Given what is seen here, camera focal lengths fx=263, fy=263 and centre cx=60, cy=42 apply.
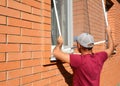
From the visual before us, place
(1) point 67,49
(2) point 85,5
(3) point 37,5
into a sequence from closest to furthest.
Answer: (3) point 37,5, (1) point 67,49, (2) point 85,5

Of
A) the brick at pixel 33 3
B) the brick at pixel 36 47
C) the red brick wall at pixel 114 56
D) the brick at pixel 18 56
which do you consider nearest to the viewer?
the brick at pixel 18 56

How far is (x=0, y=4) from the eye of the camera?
8.03 feet

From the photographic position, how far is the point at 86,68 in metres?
3.17

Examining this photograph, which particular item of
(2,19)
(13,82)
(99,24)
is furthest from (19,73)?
(99,24)

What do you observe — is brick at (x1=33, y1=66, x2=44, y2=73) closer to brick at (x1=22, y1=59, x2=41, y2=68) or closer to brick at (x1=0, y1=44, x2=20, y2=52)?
brick at (x1=22, y1=59, x2=41, y2=68)

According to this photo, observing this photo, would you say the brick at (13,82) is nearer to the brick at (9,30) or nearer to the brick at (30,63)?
the brick at (30,63)

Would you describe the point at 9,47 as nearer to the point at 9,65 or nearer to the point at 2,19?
the point at 9,65

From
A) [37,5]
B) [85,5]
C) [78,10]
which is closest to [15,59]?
[37,5]

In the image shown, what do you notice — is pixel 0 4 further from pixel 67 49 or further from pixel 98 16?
pixel 98 16

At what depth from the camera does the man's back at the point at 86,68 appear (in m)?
3.17

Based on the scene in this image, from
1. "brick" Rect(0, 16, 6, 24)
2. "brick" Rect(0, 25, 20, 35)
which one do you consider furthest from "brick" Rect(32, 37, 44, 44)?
"brick" Rect(0, 16, 6, 24)

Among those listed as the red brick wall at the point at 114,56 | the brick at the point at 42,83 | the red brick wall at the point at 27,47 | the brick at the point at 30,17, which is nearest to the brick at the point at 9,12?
the red brick wall at the point at 27,47

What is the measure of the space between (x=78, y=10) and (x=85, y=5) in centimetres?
36

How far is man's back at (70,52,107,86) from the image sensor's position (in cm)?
317
